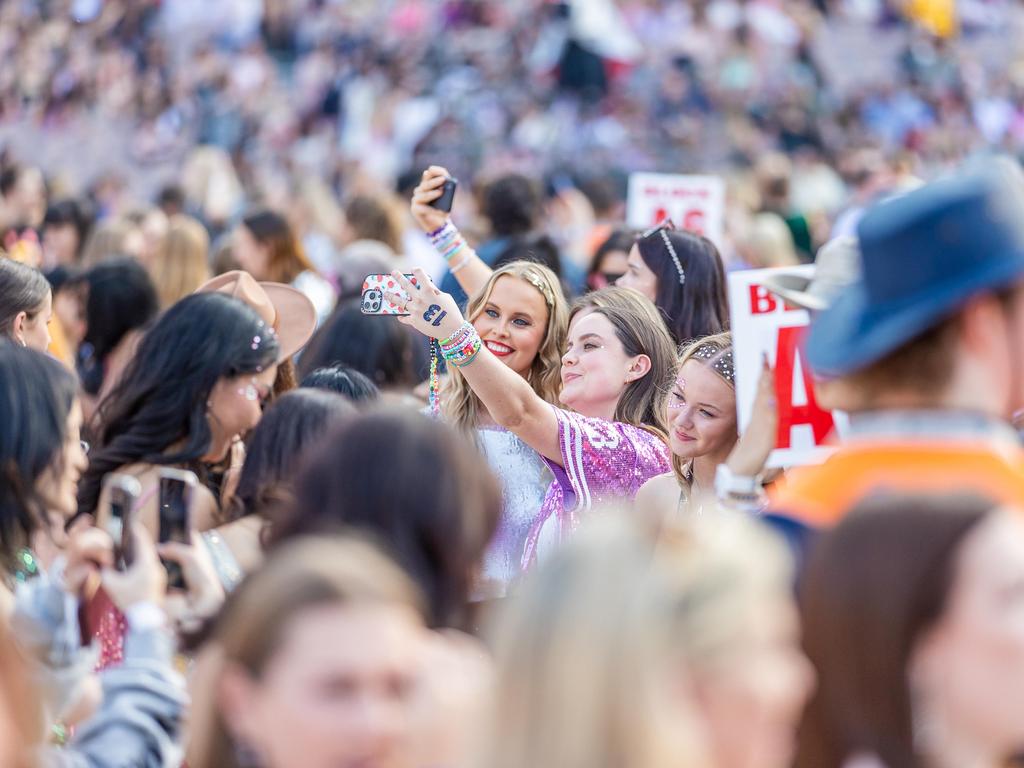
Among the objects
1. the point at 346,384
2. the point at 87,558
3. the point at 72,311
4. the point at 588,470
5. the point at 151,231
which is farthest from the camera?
the point at 151,231

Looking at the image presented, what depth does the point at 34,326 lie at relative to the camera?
515 centimetres

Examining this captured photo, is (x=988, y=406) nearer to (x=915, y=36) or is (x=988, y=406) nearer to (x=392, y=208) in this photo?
(x=392, y=208)

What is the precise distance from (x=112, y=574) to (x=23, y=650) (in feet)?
0.75

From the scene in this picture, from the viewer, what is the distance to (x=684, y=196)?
→ 325 inches

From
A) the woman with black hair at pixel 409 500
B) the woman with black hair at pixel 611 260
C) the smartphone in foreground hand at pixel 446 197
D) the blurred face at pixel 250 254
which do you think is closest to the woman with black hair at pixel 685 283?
the smartphone in foreground hand at pixel 446 197

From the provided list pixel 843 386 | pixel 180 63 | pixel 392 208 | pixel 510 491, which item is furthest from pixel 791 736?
pixel 180 63

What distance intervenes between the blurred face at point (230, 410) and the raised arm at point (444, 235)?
175 cm

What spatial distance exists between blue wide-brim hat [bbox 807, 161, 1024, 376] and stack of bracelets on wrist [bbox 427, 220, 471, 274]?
3.67 m

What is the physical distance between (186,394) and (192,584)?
1.10 m

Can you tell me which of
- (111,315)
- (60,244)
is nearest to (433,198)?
(111,315)

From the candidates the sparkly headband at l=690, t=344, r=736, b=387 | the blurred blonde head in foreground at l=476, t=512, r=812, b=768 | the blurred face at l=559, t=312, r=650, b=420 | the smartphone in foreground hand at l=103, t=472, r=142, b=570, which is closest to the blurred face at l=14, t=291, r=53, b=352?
the blurred face at l=559, t=312, r=650, b=420

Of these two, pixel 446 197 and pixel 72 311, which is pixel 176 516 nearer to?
pixel 446 197

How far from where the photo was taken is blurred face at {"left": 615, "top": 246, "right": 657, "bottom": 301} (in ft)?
20.5

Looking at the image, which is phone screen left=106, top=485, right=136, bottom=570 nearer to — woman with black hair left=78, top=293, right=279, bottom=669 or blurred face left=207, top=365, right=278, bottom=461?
woman with black hair left=78, top=293, right=279, bottom=669
